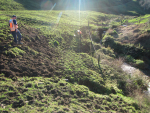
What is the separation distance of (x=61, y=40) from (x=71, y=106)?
9352 mm

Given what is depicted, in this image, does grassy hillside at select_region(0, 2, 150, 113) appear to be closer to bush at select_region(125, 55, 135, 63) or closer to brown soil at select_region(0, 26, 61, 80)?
brown soil at select_region(0, 26, 61, 80)

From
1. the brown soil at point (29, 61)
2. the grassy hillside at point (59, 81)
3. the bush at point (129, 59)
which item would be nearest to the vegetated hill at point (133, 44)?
the bush at point (129, 59)

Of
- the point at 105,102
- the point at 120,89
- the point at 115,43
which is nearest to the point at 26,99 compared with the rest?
the point at 105,102

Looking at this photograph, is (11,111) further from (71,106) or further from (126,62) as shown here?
(126,62)

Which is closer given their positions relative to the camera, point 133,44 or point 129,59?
point 129,59

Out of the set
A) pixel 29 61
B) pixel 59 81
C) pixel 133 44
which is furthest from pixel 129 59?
pixel 29 61

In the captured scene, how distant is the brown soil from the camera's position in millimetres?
7086

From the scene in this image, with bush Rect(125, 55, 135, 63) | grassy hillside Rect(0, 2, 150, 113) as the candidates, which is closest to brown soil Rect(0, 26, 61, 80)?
grassy hillside Rect(0, 2, 150, 113)

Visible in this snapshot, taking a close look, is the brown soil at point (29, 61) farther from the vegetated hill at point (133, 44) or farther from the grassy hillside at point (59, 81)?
the vegetated hill at point (133, 44)

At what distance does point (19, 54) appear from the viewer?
848 centimetres

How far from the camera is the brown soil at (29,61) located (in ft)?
23.2

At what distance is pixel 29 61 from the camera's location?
8367 mm

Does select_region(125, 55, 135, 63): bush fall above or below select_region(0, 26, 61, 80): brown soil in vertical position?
below

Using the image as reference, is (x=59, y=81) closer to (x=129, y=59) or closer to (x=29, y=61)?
(x=29, y=61)
